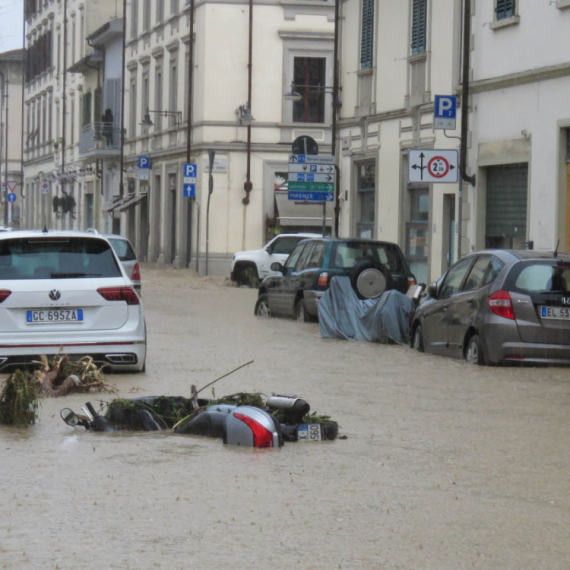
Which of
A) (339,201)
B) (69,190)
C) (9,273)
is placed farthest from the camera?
(69,190)

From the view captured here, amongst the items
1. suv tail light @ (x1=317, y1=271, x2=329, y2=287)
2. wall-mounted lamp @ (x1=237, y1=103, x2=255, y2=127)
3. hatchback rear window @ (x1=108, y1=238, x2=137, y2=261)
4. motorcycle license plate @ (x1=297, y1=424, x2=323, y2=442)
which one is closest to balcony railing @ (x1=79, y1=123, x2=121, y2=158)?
wall-mounted lamp @ (x1=237, y1=103, x2=255, y2=127)

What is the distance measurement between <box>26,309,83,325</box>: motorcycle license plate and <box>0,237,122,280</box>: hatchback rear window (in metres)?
0.37

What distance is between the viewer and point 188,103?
4691cm

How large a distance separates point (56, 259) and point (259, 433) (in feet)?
17.4

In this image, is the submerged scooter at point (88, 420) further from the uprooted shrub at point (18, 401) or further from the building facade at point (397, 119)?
the building facade at point (397, 119)

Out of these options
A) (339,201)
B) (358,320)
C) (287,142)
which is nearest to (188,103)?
(287,142)

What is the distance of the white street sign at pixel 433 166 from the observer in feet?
75.1

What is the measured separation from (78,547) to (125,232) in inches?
2077

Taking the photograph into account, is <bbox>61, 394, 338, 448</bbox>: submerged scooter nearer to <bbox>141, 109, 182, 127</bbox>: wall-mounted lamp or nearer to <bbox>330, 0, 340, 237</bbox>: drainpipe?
<bbox>330, 0, 340, 237</bbox>: drainpipe

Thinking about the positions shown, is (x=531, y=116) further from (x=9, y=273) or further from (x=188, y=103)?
(x=188, y=103)

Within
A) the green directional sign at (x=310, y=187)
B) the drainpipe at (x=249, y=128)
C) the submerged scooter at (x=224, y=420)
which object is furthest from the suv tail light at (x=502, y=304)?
the drainpipe at (x=249, y=128)

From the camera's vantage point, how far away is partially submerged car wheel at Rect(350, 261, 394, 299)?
70.8 ft

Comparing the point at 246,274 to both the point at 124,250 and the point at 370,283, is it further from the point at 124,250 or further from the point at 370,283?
the point at 370,283

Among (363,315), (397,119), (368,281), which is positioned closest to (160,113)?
(397,119)
